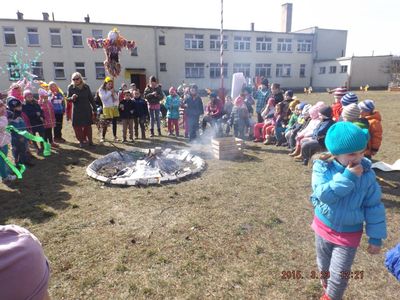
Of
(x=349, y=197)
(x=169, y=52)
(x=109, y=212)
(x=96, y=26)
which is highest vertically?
(x=96, y=26)

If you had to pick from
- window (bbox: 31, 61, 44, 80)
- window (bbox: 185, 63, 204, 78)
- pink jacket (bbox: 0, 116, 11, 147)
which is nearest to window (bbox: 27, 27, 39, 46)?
window (bbox: 31, 61, 44, 80)

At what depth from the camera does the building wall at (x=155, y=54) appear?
28438 mm

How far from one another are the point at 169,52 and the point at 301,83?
61.1ft

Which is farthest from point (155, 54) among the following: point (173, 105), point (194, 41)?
point (173, 105)

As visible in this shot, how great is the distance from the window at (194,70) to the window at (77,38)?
11358mm

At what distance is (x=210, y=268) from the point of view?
11.4 ft

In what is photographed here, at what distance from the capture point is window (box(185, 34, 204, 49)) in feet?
110

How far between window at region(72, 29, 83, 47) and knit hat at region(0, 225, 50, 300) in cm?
3261

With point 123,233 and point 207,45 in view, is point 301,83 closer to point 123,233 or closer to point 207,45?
point 207,45

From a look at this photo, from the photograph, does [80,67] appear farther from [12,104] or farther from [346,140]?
[346,140]

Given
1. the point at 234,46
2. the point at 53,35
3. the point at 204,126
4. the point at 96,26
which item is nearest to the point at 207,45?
the point at 234,46

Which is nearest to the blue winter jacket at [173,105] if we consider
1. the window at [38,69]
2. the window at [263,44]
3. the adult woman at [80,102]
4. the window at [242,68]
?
the adult woman at [80,102]

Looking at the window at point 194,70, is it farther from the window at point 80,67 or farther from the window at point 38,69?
the window at point 38,69

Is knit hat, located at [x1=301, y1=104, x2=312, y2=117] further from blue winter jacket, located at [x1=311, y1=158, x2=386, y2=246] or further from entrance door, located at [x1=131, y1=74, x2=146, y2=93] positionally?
entrance door, located at [x1=131, y1=74, x2=146, y2=93]
